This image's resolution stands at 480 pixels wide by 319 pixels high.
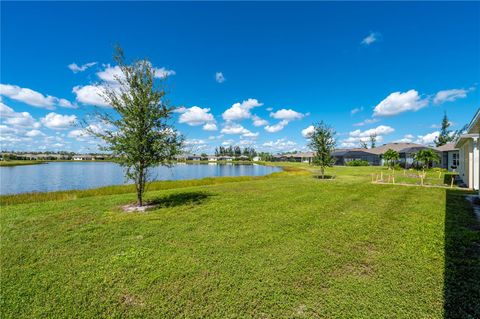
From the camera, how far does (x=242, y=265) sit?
428 cm

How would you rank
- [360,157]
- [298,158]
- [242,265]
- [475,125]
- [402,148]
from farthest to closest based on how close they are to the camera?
[298,158], [360,157], [402,148], [475,125], [242,265]

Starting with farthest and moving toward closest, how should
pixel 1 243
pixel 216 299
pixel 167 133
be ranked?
pixel 167 133, pixel 1 243, pixel 216 299

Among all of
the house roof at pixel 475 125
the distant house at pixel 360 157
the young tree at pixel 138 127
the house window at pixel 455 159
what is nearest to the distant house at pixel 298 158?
the distant house at pixel 360 157

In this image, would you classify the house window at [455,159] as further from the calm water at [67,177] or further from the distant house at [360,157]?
the calm water at [67,177]

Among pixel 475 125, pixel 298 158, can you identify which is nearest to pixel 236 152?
pixel 298 158

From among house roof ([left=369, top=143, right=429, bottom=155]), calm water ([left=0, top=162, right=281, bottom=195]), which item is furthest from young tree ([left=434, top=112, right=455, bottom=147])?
calm water ([left=0, top=162, right=281, bottom=195])

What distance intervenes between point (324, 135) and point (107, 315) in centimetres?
1980

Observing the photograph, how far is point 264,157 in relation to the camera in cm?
11544

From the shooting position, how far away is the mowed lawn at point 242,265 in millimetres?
3176

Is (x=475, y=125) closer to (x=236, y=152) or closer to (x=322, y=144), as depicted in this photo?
(x=322, y=144)

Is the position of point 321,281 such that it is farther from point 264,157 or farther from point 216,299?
point 264,157

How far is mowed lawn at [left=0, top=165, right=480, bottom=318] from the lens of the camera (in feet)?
10.4

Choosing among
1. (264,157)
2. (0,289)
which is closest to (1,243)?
(0,289)

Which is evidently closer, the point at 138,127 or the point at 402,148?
the point at 138,127
